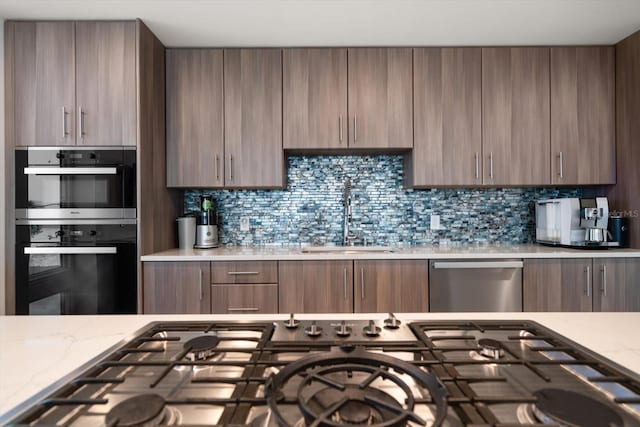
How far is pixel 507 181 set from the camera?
8.87ft

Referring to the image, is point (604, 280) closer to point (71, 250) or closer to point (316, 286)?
point (316, 286)

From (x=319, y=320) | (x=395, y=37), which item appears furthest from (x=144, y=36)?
(x=319, y=320)

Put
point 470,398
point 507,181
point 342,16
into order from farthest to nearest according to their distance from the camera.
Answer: point 507,181, point 342,16, point 470,398

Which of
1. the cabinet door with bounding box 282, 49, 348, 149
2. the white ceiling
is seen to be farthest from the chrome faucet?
the white ceiling

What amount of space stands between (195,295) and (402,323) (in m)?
1.85

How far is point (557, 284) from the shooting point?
2.40 metres

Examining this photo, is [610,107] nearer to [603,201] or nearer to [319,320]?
[603,201]

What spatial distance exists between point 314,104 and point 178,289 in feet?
5.43

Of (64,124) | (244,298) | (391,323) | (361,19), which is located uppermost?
(361,19)

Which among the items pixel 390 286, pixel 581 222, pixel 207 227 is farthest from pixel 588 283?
pixel 207 227

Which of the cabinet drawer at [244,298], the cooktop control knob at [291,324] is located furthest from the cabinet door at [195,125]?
the cooktop control knob at [291,324]

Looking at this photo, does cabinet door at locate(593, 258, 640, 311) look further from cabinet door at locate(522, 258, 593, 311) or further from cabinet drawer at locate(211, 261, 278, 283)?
cabinet drawer at locate(211, 261, 278, 283)

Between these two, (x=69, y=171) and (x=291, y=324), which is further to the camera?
(x=69, y=171)

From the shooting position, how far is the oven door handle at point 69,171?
91.8 inches
